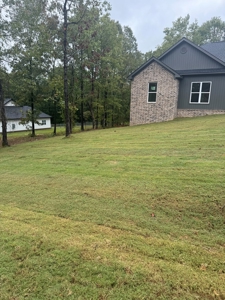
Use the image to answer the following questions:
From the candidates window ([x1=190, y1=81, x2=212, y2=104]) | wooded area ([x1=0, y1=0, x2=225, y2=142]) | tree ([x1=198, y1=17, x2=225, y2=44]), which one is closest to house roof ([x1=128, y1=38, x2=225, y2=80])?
window ([x1=190, y1=81, x2=212, y2=104])

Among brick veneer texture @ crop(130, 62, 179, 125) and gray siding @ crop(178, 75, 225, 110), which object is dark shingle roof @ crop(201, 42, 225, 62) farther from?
brick veneer texture @ crop(130, 62, 179, 125)

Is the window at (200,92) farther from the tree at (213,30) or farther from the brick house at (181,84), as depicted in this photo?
the tree at (213,30)

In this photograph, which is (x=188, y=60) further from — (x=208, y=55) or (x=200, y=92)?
(x=200, y=92)

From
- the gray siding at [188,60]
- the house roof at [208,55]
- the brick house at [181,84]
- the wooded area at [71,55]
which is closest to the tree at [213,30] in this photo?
the wooded area at [71,55]

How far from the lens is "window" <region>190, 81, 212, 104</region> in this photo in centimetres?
1416

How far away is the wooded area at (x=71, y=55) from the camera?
1092 cm

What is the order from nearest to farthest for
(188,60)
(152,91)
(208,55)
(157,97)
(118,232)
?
(118,232) < (208,55) < (188,60) < (157,97) < (152,91)

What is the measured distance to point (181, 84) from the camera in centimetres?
1488

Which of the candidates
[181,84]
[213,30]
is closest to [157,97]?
[181,84]

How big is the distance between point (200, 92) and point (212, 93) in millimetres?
795

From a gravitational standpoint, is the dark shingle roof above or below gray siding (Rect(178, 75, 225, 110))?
above

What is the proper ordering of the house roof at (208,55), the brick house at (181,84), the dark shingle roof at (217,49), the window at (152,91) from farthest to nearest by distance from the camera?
the dark shingle roof at (217,49), the window at (152,91), the brick house at (181,84), the house roof at (208,55)

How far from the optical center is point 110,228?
2.74m

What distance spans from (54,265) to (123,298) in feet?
2.69
